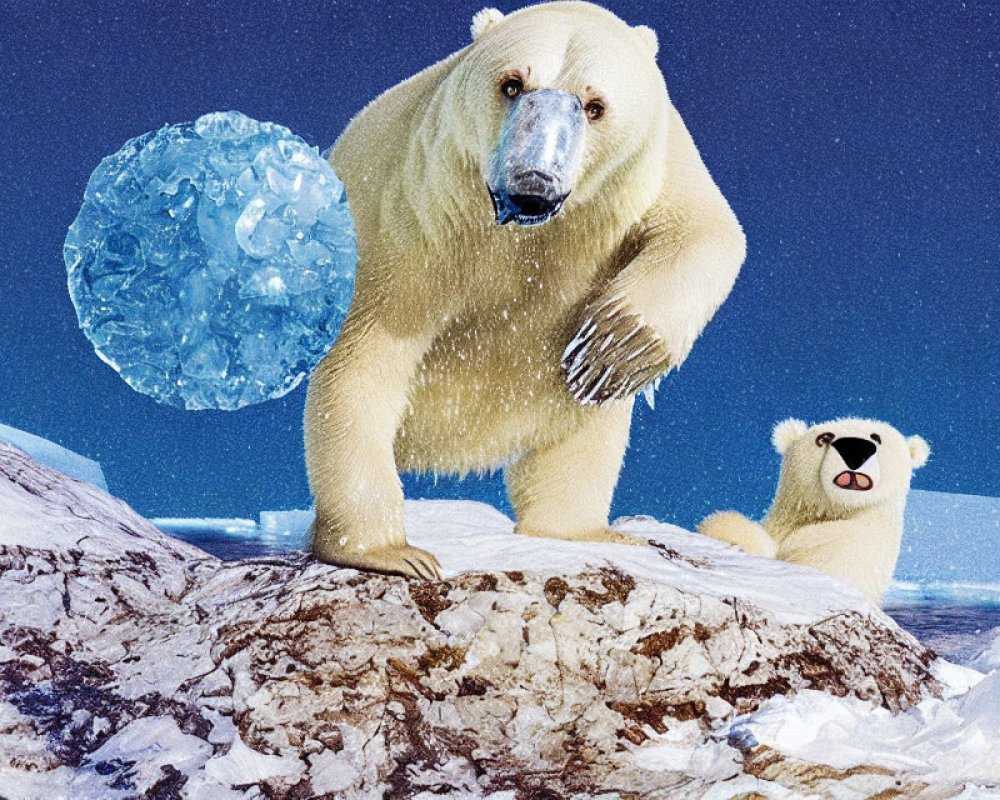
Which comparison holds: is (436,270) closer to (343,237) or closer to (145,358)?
(343,237)

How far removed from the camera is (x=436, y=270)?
99.5 inches

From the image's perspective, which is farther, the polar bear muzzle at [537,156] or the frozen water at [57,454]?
the frozen water at [57,454]

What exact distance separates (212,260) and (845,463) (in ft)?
8.48

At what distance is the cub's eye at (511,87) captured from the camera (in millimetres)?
2174

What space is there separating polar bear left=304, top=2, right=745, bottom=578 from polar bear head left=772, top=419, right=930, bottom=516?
4.94 feet

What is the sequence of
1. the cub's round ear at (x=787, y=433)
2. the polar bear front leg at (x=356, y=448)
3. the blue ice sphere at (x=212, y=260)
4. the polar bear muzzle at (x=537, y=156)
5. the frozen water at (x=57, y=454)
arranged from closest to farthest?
the polar bear muzzle at (x=537, y=156) → the blue ice sphere at (x=212, y=260) → the polar bear front leg at (x=356, y=448) → the cub's round ear at (x=787, y=433) → the frozen water at (x=57, y=454)

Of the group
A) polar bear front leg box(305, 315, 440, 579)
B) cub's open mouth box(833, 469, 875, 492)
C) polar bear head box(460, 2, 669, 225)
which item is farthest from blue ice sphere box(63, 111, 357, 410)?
cub's open mouth box(833, 469, 875, 492)

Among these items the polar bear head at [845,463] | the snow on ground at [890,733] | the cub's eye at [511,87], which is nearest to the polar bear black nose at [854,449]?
the polar bear head at [845,463]

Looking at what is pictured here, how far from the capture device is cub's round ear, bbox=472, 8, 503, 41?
2582mm

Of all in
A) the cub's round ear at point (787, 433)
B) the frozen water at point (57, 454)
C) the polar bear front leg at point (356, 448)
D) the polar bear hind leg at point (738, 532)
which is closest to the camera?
the polar bear front leg at point (356, 448)

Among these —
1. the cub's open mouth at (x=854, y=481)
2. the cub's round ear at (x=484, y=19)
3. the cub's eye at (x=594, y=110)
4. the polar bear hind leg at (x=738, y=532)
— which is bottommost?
the polar bear hind leg at (x=738, y=532)

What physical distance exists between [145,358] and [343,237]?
518 millimetres

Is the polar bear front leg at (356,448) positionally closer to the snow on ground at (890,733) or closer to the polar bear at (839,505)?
the snow on ground at (890,733)

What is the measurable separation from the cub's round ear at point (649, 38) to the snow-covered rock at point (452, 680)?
49.1 inches
